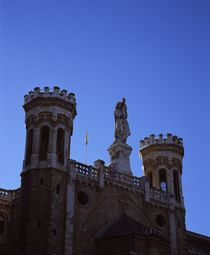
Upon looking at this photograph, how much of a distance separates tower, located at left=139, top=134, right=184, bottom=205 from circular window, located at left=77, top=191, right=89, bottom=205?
46.5 ft

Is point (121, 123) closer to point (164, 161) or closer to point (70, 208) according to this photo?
point (164, 161)

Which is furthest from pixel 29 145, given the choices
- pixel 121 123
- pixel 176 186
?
pixel 176 186

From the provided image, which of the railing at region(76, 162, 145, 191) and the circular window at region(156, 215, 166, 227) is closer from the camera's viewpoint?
the railing at region(76, 162, 145, 191)

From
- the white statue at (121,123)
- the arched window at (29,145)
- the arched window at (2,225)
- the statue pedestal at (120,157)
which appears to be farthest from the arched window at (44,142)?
the white statue at (121,123)

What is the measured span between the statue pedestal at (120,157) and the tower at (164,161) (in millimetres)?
5973

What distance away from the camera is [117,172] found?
1805 inches

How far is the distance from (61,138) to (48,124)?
1947 millimetres

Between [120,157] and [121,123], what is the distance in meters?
4.58

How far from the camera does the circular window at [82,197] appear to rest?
42.1 m

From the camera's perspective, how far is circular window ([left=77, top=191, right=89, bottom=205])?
1658 inches

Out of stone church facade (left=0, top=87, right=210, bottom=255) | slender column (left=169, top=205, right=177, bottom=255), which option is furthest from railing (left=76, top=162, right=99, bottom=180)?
slender column (left=169, top=205, right=177, bottom=255)

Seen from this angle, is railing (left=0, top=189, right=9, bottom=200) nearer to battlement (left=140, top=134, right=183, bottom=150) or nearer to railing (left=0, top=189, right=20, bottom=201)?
railing (left=0, top=189, right=20, bottom=201)

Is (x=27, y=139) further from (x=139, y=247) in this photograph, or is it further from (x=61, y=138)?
(x=139, y=247)

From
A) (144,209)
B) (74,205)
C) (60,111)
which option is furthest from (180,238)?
(60,111)
